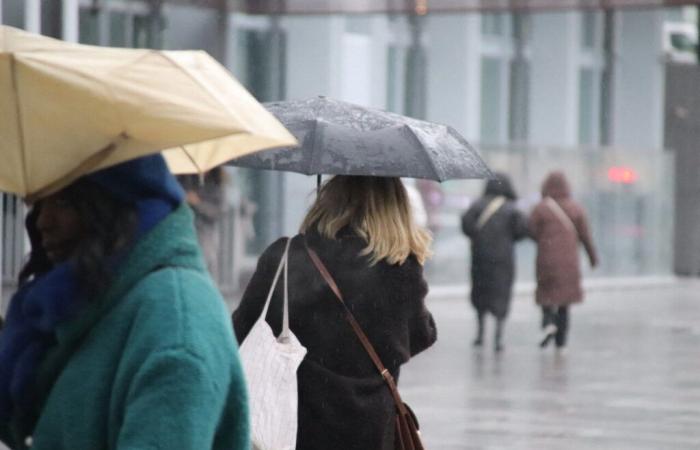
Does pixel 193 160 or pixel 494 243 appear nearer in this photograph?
pixel 193 160

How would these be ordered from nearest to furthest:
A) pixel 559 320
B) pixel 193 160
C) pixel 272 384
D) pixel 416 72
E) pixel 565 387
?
pixel 193 160
pixel 272 384
pixel 565 387
pixel 559 320
pixel 416 72

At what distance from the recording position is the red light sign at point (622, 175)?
28938mm

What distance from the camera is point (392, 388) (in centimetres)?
523

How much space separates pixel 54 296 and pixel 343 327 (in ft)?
8.13

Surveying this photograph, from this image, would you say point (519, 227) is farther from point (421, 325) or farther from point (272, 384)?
point (272, 384)

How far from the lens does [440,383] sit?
1327 cm

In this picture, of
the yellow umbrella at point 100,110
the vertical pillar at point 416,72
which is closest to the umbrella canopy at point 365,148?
the yellow umbrella at point 100,110

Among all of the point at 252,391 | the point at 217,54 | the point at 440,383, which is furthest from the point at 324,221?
the point at 217,54

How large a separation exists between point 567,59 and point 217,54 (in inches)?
367

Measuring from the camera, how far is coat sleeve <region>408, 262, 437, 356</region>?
5320 mm

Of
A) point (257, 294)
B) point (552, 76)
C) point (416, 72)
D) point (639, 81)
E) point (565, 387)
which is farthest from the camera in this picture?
point (639, 81)

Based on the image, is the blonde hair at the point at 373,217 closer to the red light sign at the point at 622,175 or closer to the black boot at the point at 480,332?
the black boot at the point at 480,332

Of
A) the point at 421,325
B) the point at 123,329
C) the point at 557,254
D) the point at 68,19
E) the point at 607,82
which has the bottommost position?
the point at 557,254

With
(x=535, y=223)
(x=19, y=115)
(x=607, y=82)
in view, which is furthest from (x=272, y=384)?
(x=607, y=82)
